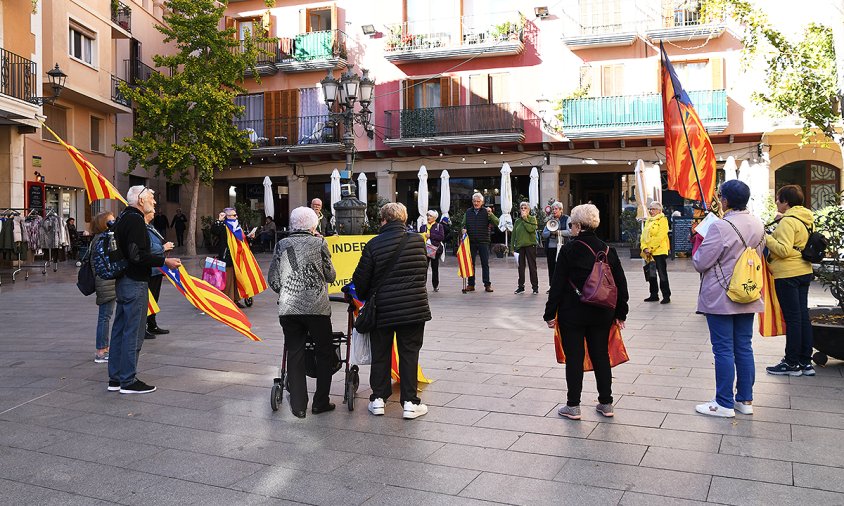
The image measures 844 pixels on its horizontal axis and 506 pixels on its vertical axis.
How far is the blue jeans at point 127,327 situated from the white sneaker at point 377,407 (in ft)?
7.38

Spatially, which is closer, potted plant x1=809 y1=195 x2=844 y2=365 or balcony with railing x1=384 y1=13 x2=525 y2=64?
potted plant x1=809 y1=195 x2=844 y2=365

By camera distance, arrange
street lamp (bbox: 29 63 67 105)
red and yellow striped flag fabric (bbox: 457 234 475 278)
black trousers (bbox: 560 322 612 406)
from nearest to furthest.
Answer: black trousers (bbox: 560 322 612 406), red and yellow striped flag fabric (bbox: 457 234 475 278), street lamp (bbox: 29 63 67 105)

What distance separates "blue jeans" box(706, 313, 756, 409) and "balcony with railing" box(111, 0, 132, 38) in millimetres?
28658

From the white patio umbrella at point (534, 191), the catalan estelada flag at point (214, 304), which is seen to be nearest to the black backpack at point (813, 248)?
the catalan estelada flag at point (214, 304)

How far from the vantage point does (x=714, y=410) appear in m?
5.35

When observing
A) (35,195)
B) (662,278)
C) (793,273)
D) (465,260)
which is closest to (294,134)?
(35,195)

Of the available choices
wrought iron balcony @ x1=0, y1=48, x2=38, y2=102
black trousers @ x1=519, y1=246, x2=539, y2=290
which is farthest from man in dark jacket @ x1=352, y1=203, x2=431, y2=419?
wrought iron balcony @ x1=0, y1=48, x2=38, y2=102

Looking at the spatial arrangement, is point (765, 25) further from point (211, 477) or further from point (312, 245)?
point (211, 477)

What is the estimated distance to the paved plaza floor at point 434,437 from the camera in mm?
4012

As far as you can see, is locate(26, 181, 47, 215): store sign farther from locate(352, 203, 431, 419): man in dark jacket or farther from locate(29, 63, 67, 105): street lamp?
locate(352, 203, 431, 419): man in dark jacket

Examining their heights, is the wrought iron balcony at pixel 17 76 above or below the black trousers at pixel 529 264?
above

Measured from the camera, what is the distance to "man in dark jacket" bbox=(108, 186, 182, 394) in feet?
20.0

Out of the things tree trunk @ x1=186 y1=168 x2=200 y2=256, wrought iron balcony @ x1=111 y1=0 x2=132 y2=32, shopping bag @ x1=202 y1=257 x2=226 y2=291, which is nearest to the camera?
shopping bag @ x1=202 y1=257 x2=226 y2=291

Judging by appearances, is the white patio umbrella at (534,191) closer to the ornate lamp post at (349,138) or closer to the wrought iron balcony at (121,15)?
the ornate lamp post at (349,138)
